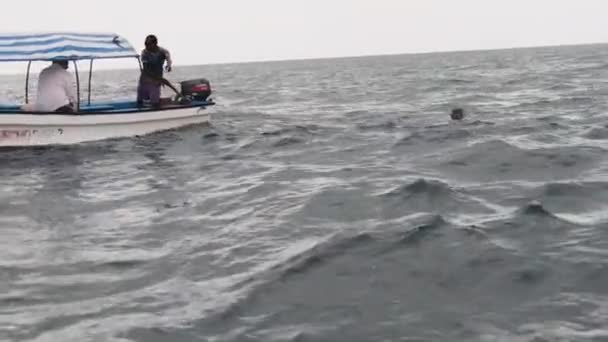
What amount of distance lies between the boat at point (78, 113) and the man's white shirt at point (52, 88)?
0.32 metres

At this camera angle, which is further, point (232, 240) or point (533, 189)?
point (533, 189)

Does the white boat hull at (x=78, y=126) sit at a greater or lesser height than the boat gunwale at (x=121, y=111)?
lesser

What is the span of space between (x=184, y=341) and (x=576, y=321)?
3.15m

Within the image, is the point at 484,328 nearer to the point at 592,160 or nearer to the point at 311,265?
the point at 311,265

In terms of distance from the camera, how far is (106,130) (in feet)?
55.8

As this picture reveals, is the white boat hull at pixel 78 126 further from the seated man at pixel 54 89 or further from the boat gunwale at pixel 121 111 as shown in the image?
the seated man at pixel 54 89

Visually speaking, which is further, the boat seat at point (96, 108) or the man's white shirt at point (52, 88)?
the boat seat at point (96, 108)

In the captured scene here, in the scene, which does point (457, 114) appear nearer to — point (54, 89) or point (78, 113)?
point (78, 113)

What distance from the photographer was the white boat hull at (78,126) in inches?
607

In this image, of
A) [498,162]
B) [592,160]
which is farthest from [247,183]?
[592,160]

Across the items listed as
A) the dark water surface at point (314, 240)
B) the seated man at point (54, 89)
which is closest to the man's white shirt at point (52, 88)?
the seated man at point (54, 89)

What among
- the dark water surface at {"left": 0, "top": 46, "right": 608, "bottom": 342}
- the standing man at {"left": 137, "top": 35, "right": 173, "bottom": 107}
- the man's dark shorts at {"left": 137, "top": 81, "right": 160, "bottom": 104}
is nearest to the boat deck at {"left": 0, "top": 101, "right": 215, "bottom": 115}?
the man's dark shorts at {"left": 137, "top": 81, "right": 160, "bottom": 104}

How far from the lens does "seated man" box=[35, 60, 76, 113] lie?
630 inches

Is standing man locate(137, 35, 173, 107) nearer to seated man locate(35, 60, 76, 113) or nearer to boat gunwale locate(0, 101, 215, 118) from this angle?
boat gunwale locate(0, 101, 215, 118)
